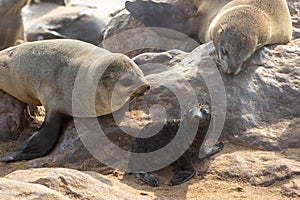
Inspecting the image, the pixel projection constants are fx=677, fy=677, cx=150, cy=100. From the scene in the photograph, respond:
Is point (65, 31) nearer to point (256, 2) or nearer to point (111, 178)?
point (256, 2)

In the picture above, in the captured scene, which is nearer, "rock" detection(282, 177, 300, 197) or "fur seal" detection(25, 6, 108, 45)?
"rock" detection(282, 177, 300, 197)

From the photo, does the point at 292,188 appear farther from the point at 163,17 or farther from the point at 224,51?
the point at 163,17

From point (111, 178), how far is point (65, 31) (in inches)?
232

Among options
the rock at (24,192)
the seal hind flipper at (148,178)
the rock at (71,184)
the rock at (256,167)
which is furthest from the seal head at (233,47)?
the rock at (24,192)

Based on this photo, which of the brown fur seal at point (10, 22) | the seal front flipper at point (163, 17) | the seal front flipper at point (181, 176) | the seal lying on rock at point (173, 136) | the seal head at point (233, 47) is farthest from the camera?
the brown fur seal at point (10, 22)

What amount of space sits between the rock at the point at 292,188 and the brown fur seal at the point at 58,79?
136 centimetres

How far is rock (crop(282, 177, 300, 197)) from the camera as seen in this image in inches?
171

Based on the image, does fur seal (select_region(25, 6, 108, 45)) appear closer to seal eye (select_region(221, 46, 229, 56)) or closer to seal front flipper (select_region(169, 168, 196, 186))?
seal eye (select_region(221, 46, 229, 56))

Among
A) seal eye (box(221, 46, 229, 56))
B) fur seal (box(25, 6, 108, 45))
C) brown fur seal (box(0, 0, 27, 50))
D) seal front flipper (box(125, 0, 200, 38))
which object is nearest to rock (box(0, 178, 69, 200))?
seal eye (box(221, 46, 229, 56))

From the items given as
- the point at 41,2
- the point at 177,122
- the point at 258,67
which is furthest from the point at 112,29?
the point at 41,2

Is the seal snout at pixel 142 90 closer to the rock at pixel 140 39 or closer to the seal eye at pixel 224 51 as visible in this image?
the seal eye at pixel 224 51

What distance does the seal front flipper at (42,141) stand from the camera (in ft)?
17.8

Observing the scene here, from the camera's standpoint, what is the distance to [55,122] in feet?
18.2

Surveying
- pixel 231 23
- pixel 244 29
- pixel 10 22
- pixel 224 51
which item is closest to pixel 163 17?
pixel 231 23
